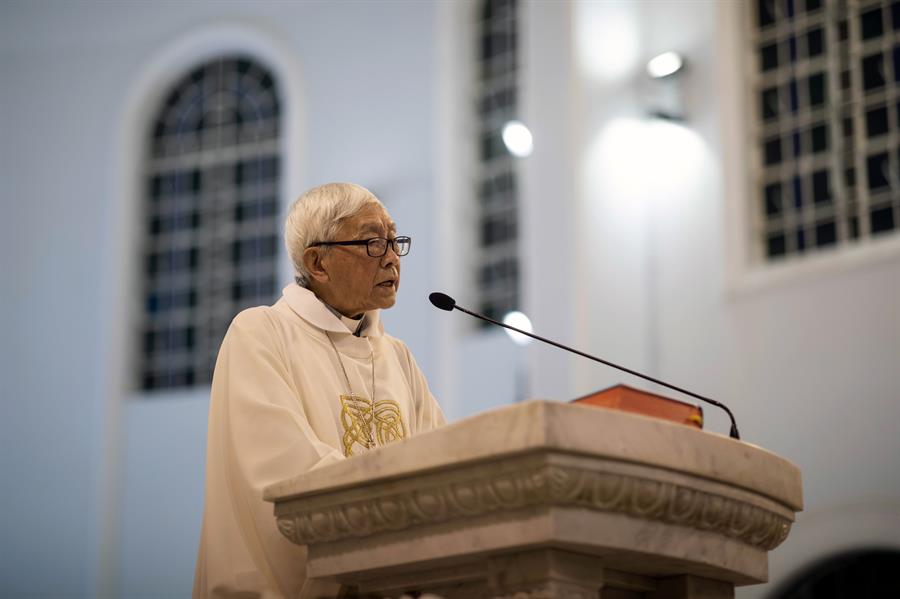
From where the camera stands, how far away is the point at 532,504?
8.95 ft

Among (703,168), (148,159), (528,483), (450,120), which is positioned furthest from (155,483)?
(528,483)

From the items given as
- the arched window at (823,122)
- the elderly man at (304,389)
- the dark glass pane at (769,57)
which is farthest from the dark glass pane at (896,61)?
the elderly man at (304,389)

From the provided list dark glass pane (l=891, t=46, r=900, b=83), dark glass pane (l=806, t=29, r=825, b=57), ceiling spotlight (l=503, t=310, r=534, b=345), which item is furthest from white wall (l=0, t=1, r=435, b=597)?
dark glass pane (l=891, t=46, r=900, b=83)

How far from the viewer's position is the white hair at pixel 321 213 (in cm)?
387

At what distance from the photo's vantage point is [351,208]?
3873 millimetres

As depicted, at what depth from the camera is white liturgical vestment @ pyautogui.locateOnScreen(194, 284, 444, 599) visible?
11.0 ft

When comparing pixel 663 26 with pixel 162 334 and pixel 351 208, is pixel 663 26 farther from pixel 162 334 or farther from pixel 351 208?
pixel 351 208

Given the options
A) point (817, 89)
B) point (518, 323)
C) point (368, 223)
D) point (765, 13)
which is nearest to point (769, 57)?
point (765, 13)

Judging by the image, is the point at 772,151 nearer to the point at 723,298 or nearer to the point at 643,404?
the point at 723,298

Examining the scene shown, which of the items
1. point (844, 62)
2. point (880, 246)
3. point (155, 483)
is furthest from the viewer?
point (155, 483)

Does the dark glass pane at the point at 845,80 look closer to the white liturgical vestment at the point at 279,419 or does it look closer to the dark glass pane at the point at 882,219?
the dark glass pane at the point at 882,219

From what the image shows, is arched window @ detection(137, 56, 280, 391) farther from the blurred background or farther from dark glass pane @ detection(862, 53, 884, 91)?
dark glass pane @ detection(862, 53, 884, 91)

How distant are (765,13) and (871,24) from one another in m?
0.93

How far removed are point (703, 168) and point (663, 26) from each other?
4.30 ft
